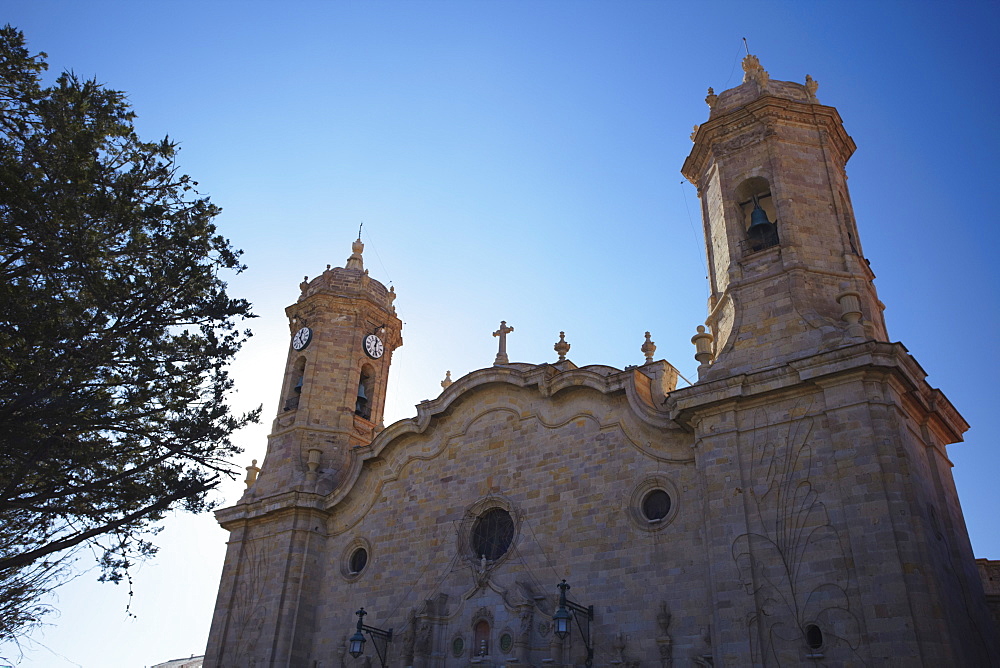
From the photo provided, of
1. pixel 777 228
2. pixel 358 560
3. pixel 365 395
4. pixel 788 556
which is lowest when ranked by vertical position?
pixel 788 556

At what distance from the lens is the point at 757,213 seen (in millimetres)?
18672

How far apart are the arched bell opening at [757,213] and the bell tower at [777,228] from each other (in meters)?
0.02

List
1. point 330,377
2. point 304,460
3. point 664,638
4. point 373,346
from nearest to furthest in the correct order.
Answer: point 664,638, point 304,460, point 330,377, point 373,346

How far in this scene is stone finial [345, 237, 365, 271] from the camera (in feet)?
92.5

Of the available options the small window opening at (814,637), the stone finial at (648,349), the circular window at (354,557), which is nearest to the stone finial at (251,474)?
the circular window at (354,557)

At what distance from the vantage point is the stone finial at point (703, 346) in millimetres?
17047

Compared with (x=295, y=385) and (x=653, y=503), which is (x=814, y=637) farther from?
(x=295, y=385)

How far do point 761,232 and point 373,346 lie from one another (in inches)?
504

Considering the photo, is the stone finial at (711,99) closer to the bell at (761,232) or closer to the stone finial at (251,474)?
the bell at (761,232)

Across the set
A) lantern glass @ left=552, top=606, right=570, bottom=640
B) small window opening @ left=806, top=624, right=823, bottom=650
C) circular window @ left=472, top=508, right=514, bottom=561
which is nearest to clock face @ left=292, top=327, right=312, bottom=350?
circular window @ left=472, top=508, right=514, bottom=561

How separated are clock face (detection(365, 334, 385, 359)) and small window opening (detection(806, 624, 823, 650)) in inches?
637

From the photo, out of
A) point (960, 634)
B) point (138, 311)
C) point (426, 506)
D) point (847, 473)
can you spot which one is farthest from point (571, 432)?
point (138, 311)

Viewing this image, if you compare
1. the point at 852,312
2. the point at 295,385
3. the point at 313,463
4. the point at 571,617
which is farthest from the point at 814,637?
the point at 295,385

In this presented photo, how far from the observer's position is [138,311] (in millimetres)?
11094
